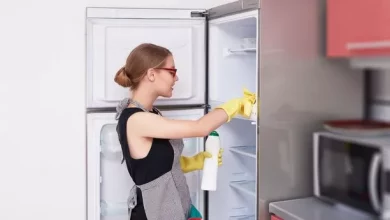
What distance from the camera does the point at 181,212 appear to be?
7.07 ft

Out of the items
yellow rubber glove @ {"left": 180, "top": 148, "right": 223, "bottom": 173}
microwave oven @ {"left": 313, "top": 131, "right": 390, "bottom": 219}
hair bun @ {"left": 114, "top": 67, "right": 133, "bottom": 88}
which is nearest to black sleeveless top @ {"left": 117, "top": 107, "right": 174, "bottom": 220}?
hair bun @ {"left": 114, "top": 67, "right": 133, "bottom": 88}

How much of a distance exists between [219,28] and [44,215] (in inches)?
47.6

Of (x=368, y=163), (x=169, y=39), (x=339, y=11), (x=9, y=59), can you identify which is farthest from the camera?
(x=169, y=39)

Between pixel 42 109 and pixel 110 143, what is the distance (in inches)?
13.9

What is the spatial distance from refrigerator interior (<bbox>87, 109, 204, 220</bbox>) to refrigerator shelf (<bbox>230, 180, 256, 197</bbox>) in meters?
0.39

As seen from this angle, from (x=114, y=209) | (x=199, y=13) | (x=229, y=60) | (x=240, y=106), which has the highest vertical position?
(x=199, y=13)

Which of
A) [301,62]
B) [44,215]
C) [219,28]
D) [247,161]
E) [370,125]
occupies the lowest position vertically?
[44,215]

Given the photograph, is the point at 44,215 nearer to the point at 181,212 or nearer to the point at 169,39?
the point at 181,212

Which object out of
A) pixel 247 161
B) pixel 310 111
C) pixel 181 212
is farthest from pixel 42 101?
pixel 310 111

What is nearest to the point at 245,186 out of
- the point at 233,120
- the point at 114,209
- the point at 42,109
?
the point at 233,120

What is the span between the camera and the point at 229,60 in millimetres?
2600

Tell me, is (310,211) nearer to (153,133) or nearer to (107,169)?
(153,133)

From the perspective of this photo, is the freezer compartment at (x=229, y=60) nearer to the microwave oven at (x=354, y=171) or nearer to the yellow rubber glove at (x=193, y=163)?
the yellow rubber glove at (x=193, y=163)

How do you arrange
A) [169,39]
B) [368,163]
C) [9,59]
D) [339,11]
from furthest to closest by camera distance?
1. [169,39]
2. [9,59]
3. [339,11]
4. [368,163]
